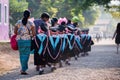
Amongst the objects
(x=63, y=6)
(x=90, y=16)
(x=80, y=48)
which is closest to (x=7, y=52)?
(x=80, y=48)

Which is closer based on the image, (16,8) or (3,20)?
(3,20)

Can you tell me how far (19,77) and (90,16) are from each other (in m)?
99.5

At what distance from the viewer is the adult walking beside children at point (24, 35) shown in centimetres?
1155

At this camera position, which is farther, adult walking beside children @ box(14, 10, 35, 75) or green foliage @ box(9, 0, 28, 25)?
Answer: green foliage @ box(9, 0, 28, 25)

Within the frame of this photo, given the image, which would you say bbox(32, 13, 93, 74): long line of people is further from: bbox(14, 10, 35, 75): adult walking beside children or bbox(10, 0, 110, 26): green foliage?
bbox(10, 0, 110, 26): green foliage

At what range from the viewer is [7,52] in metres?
21.7

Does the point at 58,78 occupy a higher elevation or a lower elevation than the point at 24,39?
lower

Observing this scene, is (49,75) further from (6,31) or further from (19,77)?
(6,31)

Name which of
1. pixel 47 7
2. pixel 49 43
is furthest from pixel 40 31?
pixel 47 7

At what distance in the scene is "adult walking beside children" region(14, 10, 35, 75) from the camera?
37.9 feet

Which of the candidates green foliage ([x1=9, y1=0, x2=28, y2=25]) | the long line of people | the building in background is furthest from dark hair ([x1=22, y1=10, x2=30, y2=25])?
green foliage ([x1=9, y1=0, x2=28, y2=25])

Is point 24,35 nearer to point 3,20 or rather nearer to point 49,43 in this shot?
point 49,43

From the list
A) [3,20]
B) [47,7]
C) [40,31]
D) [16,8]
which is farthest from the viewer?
[47,7]

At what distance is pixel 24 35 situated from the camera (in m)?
11.6
